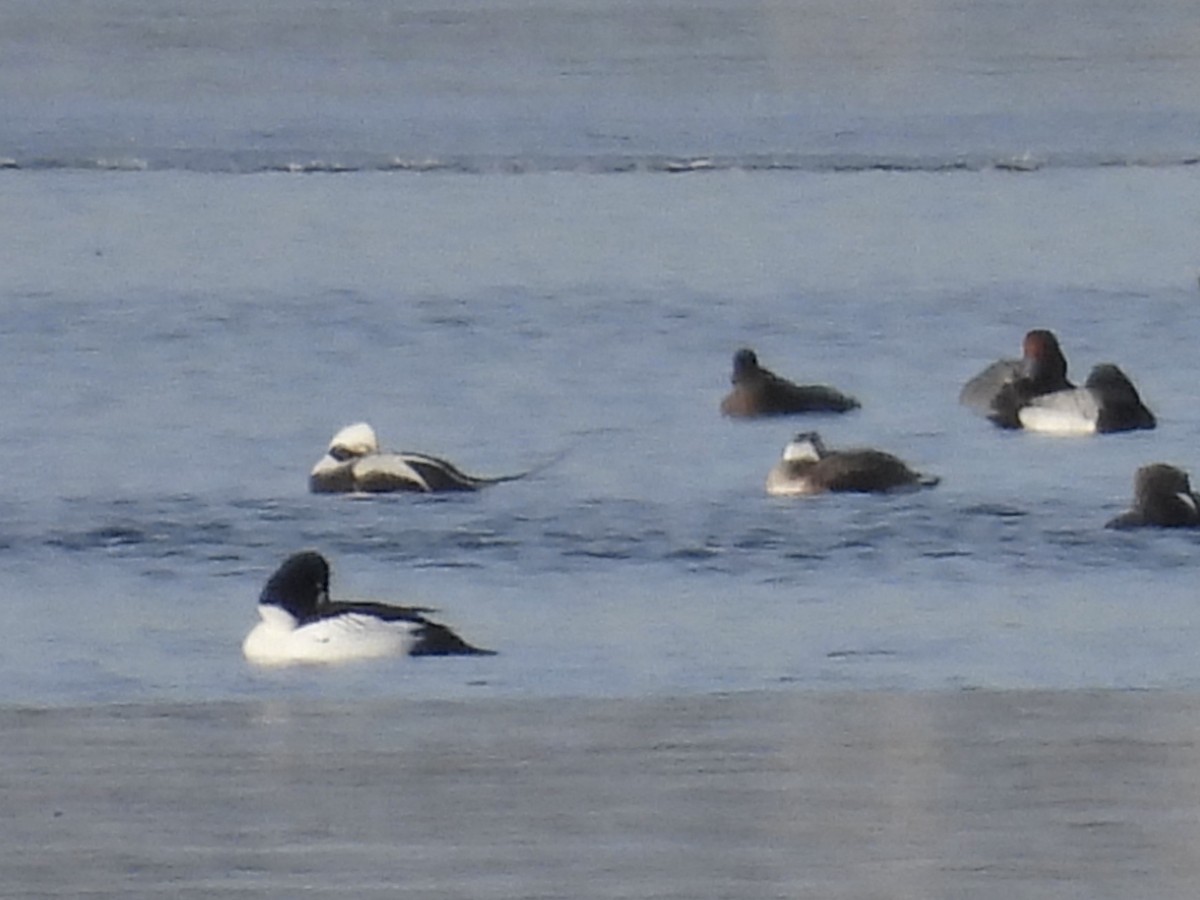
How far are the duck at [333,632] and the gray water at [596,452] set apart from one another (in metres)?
0.07

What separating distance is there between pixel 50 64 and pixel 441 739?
14.5 metres

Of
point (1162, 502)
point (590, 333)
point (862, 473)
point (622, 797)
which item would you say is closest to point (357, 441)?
point (862, 473)

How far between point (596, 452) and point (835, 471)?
86 cm

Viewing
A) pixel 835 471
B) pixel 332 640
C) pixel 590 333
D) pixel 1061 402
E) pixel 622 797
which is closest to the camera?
pixel 622 797

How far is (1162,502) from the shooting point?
24.1 feet

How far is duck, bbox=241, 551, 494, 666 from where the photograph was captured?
596cm

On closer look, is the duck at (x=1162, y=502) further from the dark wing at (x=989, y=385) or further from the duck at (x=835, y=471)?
the dark wing at (x=989, y=385)

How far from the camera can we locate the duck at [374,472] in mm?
7953

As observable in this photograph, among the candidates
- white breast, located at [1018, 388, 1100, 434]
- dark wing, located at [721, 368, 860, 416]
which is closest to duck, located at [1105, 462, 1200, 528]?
white breast, located at [1018, 388, 1100, 434]

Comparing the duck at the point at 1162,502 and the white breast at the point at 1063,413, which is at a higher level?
the white breast at the point at 1063,413

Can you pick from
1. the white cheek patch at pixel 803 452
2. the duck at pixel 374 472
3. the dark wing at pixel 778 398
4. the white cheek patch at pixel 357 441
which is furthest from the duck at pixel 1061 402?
the white cheek patch at pixel 357 441

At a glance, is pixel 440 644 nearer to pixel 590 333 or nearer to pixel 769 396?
pixel 769 396

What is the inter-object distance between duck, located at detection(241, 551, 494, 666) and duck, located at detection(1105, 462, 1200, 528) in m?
1.87

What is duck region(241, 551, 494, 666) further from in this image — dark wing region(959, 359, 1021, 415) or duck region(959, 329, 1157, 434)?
dark wing region(959, 359, 1021, 415)
